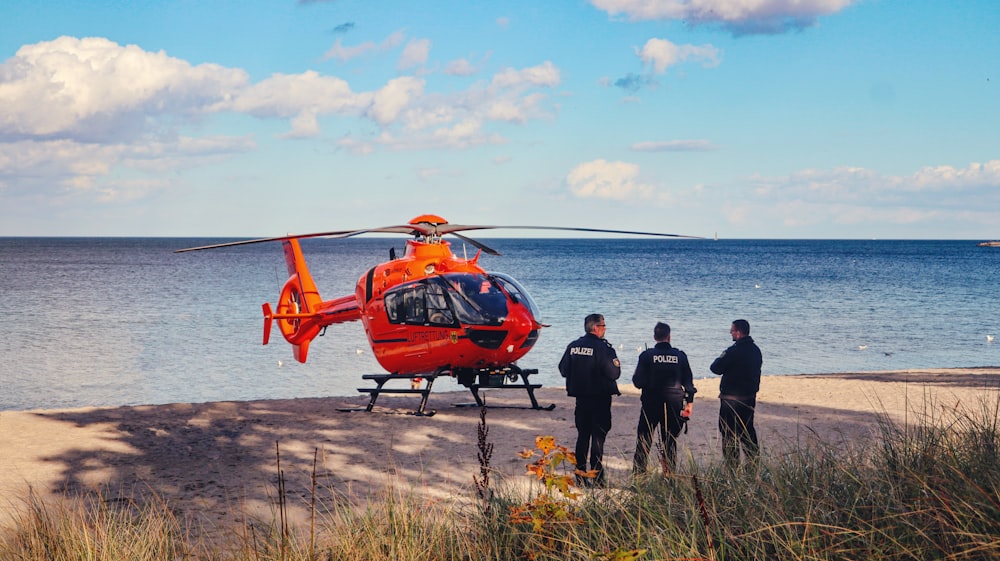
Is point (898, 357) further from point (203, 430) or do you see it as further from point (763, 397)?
point (203, 430)

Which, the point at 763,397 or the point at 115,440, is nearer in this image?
the point at 115,440

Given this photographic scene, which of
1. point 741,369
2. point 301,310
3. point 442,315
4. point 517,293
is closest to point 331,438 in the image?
point 442,315

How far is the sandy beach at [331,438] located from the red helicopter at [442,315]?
644 millimetres

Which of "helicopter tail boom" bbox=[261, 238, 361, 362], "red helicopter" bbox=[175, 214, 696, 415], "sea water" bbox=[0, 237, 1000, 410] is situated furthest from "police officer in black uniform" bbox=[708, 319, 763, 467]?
"helicopter tail boom" bbox=[261, 238, 361, 362]

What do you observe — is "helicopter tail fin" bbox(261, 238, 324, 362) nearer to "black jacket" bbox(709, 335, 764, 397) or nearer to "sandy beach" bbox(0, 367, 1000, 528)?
"sandy beach" bbox(0, 367, 1000, 528)

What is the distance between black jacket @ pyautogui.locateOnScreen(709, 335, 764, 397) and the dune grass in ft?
7.24

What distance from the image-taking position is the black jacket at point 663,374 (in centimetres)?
749

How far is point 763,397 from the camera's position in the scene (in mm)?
12891

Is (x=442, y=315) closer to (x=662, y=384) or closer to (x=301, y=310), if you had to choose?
(x=301, y=310)

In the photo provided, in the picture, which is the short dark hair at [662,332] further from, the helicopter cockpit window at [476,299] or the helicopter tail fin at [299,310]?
the helicopter tail fin at [299,310]

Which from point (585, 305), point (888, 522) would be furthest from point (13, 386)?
point (585, 305)

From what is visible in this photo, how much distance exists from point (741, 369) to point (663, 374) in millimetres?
798

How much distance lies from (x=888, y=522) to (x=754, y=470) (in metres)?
1.08

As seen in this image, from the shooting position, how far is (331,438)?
1027cm
